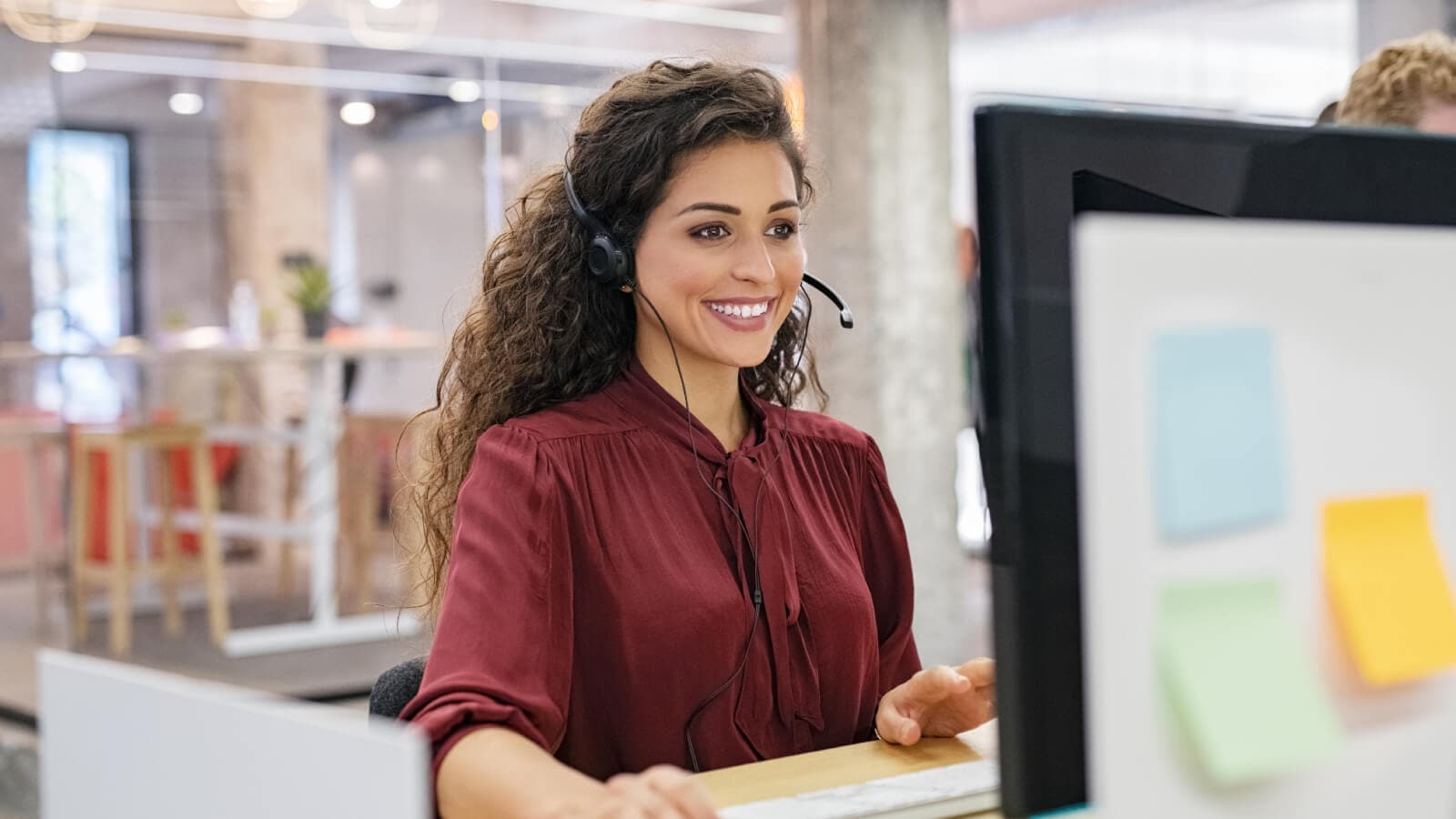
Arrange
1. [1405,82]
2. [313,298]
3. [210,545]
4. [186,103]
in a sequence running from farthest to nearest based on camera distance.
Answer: [210,545] < [313,298] < [186,103] < [1405,82]

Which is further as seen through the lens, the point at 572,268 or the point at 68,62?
the point at 68,62

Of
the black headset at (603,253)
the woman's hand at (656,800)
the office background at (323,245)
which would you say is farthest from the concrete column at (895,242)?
the woman's hand at (656,800)

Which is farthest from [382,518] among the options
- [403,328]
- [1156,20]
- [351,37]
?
[1156,20]

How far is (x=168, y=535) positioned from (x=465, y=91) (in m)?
1.77

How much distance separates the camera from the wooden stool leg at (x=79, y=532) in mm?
4758

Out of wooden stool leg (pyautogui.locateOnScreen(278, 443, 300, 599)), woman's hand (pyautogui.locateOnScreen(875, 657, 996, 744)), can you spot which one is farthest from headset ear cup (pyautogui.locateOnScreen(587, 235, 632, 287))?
wooden stool leg (pyautogui.locateOnScreen(278, 443, 300, 599))

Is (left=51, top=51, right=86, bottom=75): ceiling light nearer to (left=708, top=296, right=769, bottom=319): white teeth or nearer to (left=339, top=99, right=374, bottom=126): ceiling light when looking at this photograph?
(left=339, top=99, right=374, bottom=126): ceiling light

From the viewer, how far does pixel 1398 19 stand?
4.72 metres

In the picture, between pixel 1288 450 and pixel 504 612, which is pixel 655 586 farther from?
pixel 1288 450

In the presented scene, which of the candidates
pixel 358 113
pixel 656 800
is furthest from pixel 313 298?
pixel 656 800

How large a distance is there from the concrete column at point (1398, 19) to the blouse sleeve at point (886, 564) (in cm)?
357

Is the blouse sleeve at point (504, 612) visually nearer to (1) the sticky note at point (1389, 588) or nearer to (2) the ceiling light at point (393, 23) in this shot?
(1) the sticky note at point (1389, 588)

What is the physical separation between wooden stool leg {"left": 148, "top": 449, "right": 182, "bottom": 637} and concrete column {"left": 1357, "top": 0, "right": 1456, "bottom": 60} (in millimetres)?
3931

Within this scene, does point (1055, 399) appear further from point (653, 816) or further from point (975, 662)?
point (975, 662)
